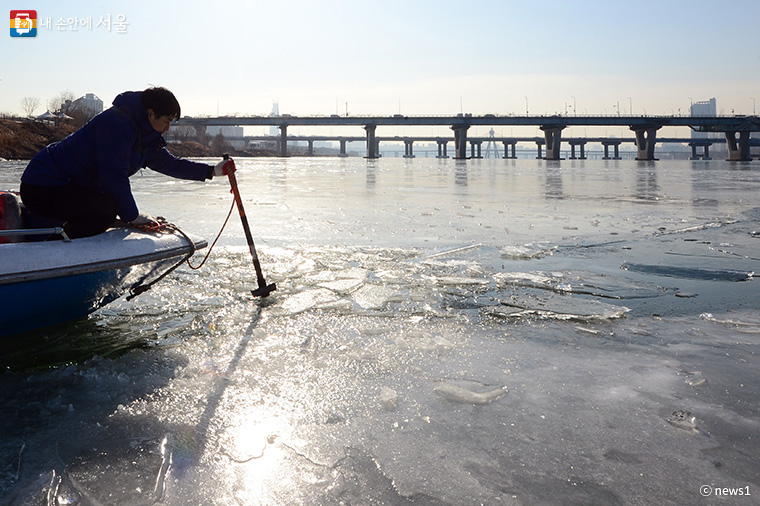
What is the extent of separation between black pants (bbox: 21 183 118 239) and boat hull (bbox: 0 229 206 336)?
0.47ft

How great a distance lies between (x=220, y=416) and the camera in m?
2.77

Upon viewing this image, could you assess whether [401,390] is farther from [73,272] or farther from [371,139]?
[371,139]

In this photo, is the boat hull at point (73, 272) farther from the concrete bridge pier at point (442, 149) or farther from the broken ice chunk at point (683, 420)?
the concrete bridge pier at point (442, 149)

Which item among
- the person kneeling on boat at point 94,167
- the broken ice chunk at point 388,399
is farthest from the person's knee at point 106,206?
the broken ice chunk at point 388,399

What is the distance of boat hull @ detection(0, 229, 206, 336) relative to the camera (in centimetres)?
341

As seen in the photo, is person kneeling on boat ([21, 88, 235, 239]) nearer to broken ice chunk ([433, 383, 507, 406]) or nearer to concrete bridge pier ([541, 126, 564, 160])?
broken ice chunk ([433, 383, 507, 406])

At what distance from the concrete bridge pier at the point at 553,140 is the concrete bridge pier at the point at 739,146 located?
92.2ft

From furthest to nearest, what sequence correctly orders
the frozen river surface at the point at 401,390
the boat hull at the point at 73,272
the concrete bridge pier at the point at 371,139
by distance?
the concrete bridge pier at the point at 371,139
the boat hull at the point at 73,272
the frozen river surface at the point at 401,390

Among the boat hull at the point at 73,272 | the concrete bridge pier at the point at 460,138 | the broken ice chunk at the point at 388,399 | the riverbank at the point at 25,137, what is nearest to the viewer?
the broken ice chunk at the point at 388,399

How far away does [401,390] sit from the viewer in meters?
3.10

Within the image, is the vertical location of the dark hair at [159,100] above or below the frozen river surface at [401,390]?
above

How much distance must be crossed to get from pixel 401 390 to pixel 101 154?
279cm

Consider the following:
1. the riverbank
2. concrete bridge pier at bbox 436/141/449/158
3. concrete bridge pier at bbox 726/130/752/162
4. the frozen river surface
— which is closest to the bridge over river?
→ concrete bridge pier at bbox 726/130/752/162

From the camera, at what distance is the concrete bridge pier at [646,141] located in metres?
96.5
